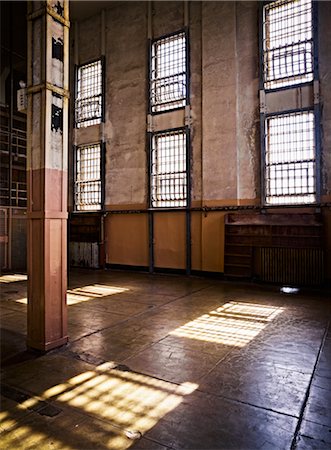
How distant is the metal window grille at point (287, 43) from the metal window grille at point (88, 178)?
19.6 feet

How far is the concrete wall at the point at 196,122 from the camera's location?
27.3 feet

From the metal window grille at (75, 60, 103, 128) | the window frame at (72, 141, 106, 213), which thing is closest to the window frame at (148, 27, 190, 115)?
the metal window grille at (75, 60, 103, 128)

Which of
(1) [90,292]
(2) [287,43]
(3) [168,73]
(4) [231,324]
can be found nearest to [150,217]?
(1) [90,292]

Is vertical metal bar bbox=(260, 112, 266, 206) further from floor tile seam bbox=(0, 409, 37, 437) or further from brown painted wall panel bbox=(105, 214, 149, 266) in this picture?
floor tile seam bbox=(0, 409, 37, 437)

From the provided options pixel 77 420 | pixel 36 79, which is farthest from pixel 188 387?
pixel 36 79

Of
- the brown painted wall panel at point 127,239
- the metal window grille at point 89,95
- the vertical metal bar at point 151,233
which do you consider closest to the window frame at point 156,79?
the metal window grille at point 89,95

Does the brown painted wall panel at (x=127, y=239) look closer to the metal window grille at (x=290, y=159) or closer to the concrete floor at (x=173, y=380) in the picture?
the metal window grille at (x=290, y=159)

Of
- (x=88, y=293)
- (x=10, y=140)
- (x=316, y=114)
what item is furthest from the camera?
(x=10, y=140)

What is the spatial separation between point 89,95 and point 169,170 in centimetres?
453

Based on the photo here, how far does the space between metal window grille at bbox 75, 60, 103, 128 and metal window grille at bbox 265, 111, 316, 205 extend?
6.01m

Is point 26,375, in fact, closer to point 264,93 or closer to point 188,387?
point 188,387

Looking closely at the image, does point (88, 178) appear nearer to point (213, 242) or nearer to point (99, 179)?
point (99, 179)

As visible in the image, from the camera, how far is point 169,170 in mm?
9594

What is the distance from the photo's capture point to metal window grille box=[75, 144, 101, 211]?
1109 cm
